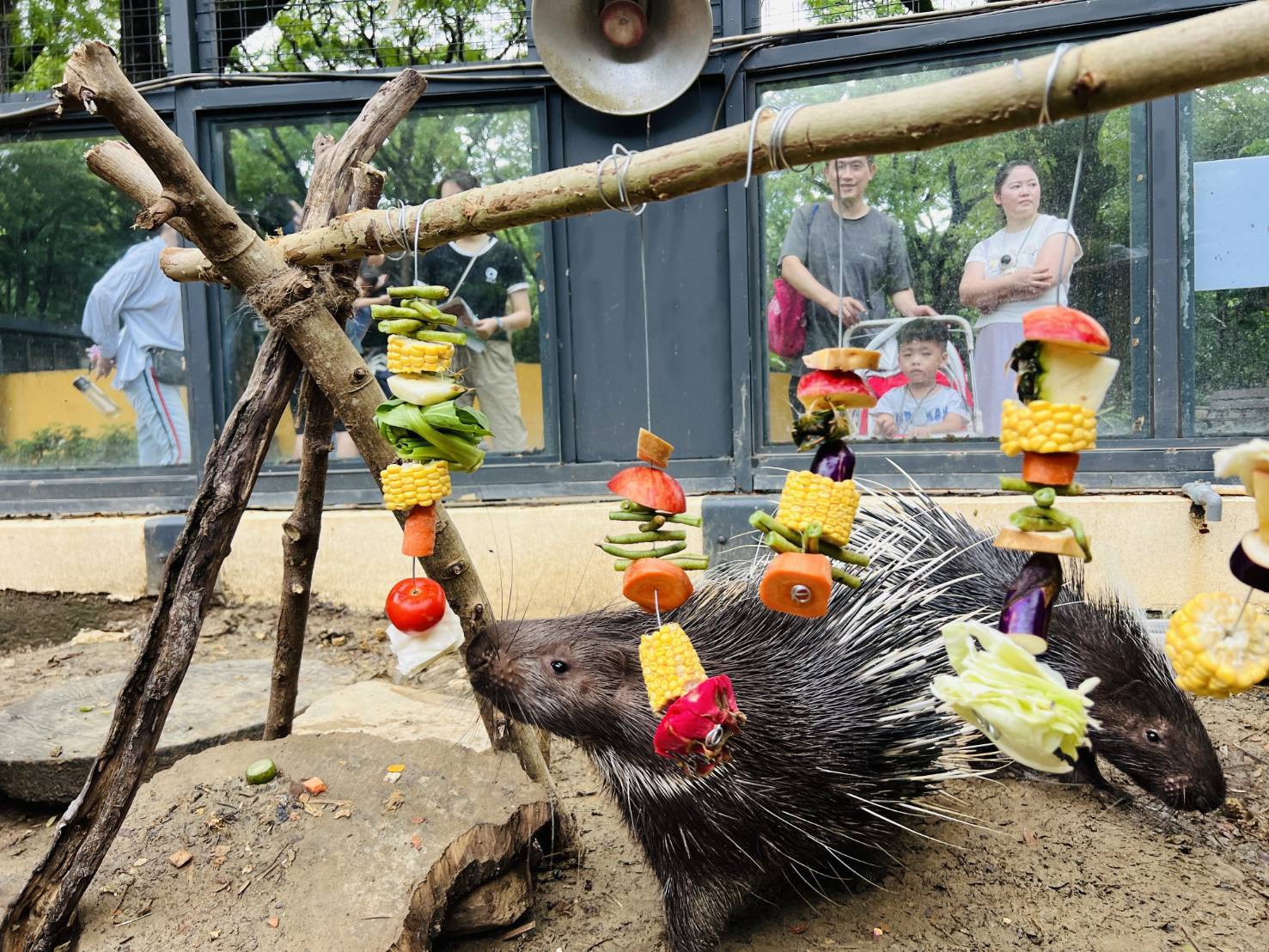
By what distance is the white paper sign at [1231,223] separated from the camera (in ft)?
Result: 14.6

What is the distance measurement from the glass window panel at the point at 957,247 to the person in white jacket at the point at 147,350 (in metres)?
3.52

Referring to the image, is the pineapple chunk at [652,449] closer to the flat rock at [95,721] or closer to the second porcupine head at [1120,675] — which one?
the second porcupine head at [1120,675]

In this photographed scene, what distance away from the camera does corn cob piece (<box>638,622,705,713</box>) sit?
174 centimetres

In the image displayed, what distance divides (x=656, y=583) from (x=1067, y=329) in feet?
2.74

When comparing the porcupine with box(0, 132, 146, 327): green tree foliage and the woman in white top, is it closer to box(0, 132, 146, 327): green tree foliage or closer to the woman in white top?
the woman in white top

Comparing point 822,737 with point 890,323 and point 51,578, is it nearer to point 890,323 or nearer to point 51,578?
point 890,323

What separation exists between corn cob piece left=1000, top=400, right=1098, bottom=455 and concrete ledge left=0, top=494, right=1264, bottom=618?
298cm

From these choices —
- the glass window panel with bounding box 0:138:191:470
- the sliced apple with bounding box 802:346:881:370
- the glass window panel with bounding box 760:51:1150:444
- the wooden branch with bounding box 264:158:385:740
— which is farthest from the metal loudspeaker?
the glass window panel with bounding box 0:138:191:470

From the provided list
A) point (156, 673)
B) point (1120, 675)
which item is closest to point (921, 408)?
point (1120, 675)

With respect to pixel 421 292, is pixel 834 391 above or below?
below

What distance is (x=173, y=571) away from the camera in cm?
233

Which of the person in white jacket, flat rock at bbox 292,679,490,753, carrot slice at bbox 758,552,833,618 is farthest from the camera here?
the person in white jacket

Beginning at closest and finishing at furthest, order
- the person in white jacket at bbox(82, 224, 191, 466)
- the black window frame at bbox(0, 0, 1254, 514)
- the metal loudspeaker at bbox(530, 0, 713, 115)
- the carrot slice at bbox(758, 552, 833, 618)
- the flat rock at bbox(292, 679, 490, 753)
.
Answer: the carrot slice at bbox(758, 552, 833, 618) < the metal loudspeaker at bbox(530, 0, 713, 115) < the flat rock at bbox(292, 679, 490, 753) < the black window frame at bbox(0, 0, 1254, 514) < the person in white jacket at bbox(82, 224, 191, 466)

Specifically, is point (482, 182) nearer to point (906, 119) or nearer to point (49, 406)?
point (49, 406)
